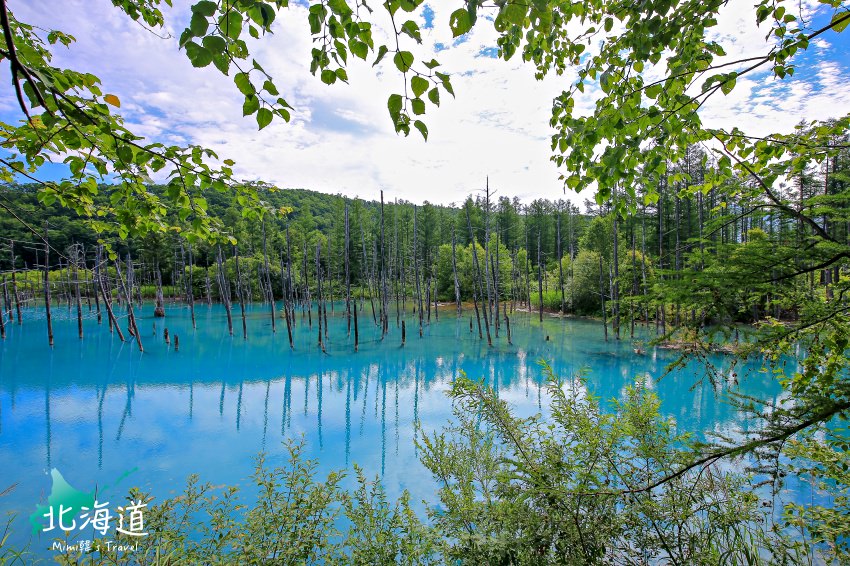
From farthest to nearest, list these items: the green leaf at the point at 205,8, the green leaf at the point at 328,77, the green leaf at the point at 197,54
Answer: the green leaf at the point at 328,77 < the green leaf at the point at 197,54 < the green leaf at the point at 205,8

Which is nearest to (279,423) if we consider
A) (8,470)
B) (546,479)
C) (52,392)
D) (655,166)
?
(8,470)

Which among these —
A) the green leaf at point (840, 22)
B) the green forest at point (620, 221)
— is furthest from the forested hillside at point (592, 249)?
the green leaf at point (840, 22)

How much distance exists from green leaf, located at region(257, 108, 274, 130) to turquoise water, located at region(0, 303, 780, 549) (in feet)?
8.47

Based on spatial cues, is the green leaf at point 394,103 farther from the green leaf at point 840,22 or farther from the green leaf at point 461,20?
the green leaf at point 840,22

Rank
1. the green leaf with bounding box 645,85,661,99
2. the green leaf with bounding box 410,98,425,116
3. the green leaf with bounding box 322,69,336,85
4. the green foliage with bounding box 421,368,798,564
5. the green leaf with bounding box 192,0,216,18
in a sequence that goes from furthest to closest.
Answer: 1. the green foliage with bounding box 421,368,798,564
2. the green leaf with bounding box 645,85,661,99
3. the green leaf with bounding box 322,69,336,85
4. the green leaf with bounding box 410,98,425,116
5. the green leaf with bounding box 192,0,216,18

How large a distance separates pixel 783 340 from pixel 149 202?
3885 mm

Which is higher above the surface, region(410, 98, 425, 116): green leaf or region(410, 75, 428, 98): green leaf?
region(410, 75, 428, 98): green leaf

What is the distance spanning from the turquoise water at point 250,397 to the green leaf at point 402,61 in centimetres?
271

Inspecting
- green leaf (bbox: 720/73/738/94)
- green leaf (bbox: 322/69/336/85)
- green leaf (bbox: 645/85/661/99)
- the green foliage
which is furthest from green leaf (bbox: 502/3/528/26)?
the green foliage

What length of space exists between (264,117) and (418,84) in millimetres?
684

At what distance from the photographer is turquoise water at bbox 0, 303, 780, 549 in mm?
7672

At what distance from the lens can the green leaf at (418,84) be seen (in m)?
1.11

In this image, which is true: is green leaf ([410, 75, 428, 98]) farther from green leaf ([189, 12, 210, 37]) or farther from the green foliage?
the green foliage

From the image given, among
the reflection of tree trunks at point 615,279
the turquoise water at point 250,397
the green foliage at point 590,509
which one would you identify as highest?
the reflection of tree trunks at point 615,279
